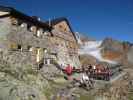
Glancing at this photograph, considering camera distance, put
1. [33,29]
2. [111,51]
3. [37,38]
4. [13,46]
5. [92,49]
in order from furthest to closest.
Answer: [92,49] < [111,51] < [37,38] < [33,29] < [13,46]

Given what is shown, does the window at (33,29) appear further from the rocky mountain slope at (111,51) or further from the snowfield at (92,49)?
the snowfield at (92,49)

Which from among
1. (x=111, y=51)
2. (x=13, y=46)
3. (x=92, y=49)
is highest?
(x=92, y=49)

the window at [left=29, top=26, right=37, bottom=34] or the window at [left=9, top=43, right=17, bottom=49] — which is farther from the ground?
the window at [left=29, top=26, right=37, bottom=34]

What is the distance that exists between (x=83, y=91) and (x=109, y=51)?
49767 mm

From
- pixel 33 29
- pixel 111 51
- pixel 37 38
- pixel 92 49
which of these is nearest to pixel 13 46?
pixel 33 29

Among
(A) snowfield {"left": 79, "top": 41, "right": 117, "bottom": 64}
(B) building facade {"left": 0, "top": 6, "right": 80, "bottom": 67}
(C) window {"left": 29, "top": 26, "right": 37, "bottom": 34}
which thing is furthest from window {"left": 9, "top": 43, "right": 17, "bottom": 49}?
(A) snowfield {"left": 79, "top": 41, "right": 117, "bottom": 64}

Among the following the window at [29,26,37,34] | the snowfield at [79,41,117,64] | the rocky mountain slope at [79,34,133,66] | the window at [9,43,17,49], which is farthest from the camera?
the snowfield at [79,41,117,64]

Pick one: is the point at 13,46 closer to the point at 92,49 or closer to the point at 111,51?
the point at 111,51

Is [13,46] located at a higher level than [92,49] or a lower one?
lower

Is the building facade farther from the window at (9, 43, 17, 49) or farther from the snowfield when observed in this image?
the snowfield

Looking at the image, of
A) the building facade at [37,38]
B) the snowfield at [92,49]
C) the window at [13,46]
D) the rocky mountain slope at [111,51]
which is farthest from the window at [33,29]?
the snowfield at [92,49]

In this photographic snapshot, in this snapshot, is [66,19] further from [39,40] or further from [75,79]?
[75,79]

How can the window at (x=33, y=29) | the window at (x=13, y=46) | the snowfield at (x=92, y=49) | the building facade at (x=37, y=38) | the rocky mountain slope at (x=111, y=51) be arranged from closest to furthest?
1. the window at (x=13, y=46)
2. the building facade at (x=37, y=38)
3. the window at (x=33, y=29)
4. the rocky mountain slope at (x=111, y=51)
5. the snowfield at (x=92, y=49)

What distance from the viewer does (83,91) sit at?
26.8 m
